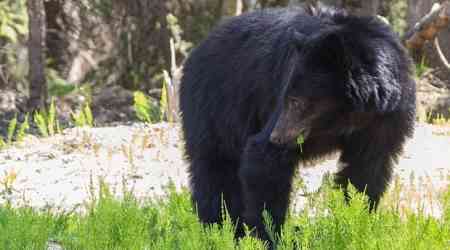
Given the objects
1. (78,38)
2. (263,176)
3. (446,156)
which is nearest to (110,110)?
(78,38)

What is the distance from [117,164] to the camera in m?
8.00

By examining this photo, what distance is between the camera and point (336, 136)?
4.98m

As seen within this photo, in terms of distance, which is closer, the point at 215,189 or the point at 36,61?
the point at 215,189

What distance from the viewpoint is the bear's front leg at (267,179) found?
4777 mm

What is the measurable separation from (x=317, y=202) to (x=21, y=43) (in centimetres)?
1203

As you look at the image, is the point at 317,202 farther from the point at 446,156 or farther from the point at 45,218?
the point at 446,156

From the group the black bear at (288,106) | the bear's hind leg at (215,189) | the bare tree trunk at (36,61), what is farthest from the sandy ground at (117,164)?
the bare tree trunk at (36,61)

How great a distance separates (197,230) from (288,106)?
34.6 inches

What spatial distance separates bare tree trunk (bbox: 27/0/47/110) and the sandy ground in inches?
80.4

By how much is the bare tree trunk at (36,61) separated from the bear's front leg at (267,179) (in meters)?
6.86

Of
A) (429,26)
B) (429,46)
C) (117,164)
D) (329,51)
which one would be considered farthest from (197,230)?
(429,46)

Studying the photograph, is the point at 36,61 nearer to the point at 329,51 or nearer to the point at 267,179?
the point at 267,179

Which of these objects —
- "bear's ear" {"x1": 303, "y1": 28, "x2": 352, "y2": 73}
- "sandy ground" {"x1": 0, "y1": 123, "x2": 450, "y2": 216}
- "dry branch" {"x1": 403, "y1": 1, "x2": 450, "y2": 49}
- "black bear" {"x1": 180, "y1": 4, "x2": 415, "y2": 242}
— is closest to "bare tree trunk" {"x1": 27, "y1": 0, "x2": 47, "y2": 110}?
"sandy ground" {"x1": 0, "y1": 123, "x2": 450, "y2": 216}

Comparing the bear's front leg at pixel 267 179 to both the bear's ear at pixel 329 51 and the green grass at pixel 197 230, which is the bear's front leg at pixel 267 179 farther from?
the bear's ear at pixel 329 51
